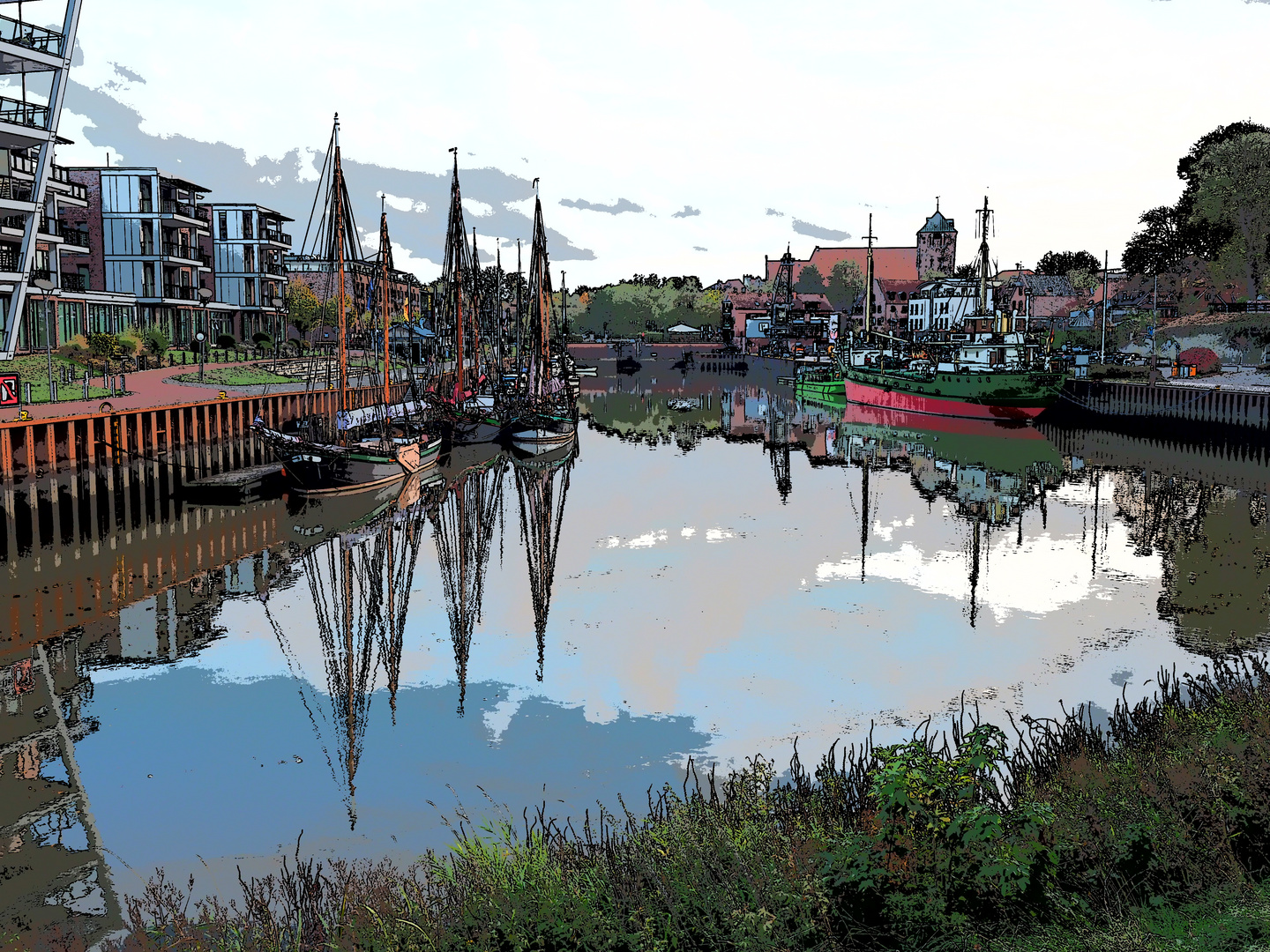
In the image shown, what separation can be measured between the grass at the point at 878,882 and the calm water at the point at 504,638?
301 centimetres

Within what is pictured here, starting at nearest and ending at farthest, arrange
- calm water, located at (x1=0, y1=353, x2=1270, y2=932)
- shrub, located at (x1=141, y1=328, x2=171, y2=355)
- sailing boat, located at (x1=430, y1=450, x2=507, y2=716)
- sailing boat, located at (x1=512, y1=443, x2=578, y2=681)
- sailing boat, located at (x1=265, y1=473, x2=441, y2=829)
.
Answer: calm water, located at (x1=0, y1=353, x2=1270, y2=932)
sailing boat, located at (x1=265, y1=473, x2=441, y2=829)
sailing boat, located at (x1=430, y1=450, x2=507, y2=716)
sailing boat, located at (x1=512, y1=443, x2=578, y2=681)
shrub, located at (x1=141, y1=328, x2=171, y2=355)

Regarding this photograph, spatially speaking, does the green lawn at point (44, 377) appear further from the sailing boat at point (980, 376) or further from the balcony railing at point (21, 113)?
the sailing boat at point (980, 376)

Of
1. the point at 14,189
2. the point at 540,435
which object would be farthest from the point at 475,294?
the point at 14,189

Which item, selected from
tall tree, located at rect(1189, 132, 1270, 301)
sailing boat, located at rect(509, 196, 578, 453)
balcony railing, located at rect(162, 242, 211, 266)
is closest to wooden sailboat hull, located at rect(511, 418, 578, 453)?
sailing boat, located at rect(509, 196, 578, 453)

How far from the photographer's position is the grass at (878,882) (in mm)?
9391

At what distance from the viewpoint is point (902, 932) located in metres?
9.48

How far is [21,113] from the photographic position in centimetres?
5044

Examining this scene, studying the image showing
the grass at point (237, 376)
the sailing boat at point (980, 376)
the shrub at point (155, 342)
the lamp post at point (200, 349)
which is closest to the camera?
the lamp post at point (200, 349)

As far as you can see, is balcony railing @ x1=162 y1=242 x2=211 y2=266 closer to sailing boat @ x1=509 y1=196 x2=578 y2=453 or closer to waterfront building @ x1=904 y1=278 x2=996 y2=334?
sailing boat @ x1=509 y1=196 x2=578 y2=453

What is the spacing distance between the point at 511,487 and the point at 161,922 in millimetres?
38004

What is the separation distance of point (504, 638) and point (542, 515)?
17358mm

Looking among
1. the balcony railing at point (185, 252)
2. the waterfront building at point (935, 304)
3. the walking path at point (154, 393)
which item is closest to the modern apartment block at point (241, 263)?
the balcony railing at point (185, 252)

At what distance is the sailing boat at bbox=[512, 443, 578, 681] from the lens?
27.8 meters

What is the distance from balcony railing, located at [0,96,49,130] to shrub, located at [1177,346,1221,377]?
264ft
